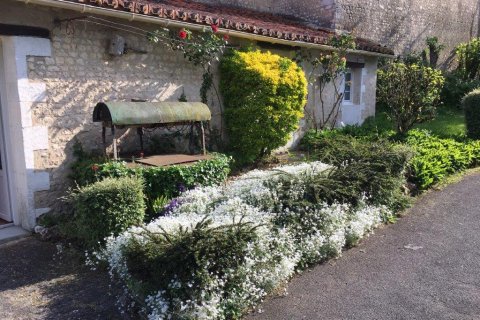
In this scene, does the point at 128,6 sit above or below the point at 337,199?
above

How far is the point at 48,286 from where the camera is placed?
4.40 metres

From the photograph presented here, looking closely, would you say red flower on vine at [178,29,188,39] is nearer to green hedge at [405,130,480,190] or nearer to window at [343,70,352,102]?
green hedge at [405,130,480,190]

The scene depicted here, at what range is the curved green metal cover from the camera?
5.80 meters

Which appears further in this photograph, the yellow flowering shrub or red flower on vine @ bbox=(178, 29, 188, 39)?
the yellow flowering shrub

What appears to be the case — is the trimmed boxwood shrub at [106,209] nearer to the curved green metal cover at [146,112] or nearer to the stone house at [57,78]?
the curved green metal cover at [146,112]

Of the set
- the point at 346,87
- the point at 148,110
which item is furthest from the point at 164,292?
the point at 346,87

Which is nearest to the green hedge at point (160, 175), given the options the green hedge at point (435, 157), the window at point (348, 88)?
the green hedge at point (435, 157)

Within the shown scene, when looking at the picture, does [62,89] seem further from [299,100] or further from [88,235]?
[299,100]

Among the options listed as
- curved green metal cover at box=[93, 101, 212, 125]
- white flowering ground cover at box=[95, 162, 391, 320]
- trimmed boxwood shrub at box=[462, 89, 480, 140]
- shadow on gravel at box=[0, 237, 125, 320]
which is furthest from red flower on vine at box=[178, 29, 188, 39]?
trimmed boxwood shrub at box=[462, 89, 480, 140]

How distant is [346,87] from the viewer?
12.9 m

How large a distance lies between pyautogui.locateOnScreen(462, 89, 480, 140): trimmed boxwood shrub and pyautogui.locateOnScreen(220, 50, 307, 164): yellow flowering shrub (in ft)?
15.2

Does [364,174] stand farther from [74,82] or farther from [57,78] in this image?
[57,78]

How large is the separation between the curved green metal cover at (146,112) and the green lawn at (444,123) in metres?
6.54

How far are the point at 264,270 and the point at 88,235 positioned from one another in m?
2.12
